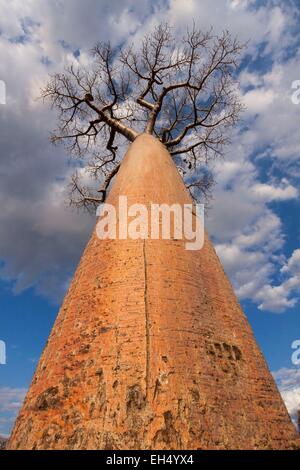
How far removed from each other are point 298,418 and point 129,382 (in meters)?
11.9

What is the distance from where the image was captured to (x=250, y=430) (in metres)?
1.82

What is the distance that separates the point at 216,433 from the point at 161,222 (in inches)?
58.0

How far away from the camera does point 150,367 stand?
1818 mm

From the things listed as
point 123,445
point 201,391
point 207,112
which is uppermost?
point 207,112

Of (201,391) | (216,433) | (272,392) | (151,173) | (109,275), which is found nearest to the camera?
(216,433)

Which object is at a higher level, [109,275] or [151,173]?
[151,173]

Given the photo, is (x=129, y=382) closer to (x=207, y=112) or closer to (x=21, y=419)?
(x=21, y=419)

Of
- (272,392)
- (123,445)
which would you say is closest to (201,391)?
(123,445)

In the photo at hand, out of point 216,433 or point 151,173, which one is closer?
point 216,433

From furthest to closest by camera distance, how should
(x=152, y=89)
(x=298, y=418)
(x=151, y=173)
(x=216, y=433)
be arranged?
1. (x=298, y=418)
2. (x=152, y=89)
3. (x=151, y=173)
4. (x=216, y=433)

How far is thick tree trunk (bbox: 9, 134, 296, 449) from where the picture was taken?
167cm

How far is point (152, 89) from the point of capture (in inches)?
227

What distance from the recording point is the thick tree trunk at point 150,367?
5.46 ft

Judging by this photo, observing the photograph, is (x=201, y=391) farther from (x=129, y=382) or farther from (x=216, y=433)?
(x=129, y=382)
